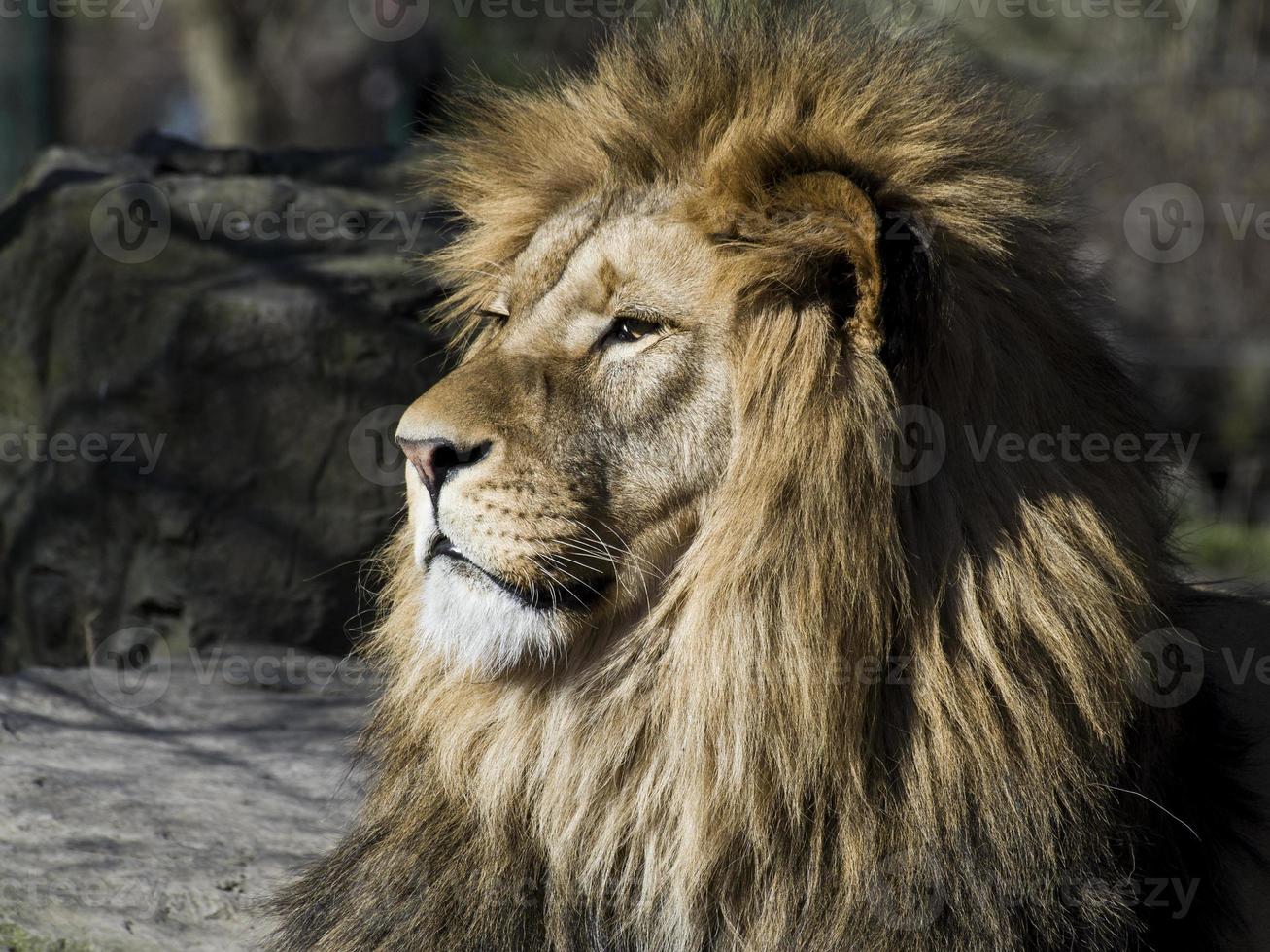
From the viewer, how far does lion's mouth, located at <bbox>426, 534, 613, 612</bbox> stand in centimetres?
240

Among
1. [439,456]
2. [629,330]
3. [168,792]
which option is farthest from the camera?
[168,792]

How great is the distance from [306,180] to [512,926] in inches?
159

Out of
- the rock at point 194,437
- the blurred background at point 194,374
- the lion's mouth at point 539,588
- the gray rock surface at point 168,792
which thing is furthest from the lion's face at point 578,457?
the rock at point 194,437

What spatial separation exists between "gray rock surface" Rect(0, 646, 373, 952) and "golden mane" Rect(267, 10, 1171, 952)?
698mm

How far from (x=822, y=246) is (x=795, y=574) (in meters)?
0.52

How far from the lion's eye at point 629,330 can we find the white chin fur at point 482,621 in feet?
1.50

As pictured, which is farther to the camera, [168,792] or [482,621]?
[168,792]

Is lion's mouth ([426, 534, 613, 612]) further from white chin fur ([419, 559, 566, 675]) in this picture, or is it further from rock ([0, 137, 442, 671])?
rock ([0, 137, 442, 671])

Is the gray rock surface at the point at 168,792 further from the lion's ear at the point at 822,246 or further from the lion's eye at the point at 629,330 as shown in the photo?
the lion's ear at the point at 822,246

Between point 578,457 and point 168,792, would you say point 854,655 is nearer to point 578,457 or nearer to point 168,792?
point 578,457

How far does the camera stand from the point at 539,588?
7.90ft

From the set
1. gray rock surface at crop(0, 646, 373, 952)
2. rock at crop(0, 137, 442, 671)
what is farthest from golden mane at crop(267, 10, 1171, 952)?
rock at crop(0, 137, 442, 671)

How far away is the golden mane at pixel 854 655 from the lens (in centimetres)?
237

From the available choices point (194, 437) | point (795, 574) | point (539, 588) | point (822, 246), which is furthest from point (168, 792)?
point (822, 246)
